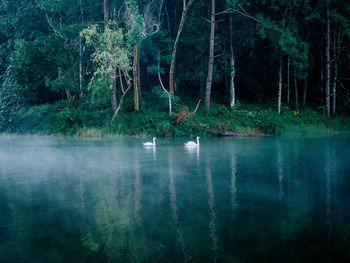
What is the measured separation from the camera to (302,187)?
11852 mm

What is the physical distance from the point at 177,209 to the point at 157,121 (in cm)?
2247

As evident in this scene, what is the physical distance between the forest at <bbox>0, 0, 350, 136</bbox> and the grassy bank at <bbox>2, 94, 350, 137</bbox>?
0.10 m

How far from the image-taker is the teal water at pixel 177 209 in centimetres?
683

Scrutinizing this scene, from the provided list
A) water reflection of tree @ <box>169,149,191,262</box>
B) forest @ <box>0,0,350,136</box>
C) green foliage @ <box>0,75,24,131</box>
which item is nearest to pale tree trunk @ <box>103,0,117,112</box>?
forest @ <box>0,0,350,136</box>

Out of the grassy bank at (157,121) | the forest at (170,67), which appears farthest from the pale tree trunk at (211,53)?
the grassy bank at (157,121)

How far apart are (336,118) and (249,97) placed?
12.0 metres

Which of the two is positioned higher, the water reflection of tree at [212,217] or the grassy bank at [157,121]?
the grassy bank at [157,121]

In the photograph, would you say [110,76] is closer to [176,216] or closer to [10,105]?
[10,105]

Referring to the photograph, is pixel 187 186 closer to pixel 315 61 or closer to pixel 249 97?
pixel 249 97

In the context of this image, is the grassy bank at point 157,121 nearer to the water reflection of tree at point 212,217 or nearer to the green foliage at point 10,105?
the green foliage at point 10,105

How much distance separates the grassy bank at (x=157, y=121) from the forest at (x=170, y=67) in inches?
4.0

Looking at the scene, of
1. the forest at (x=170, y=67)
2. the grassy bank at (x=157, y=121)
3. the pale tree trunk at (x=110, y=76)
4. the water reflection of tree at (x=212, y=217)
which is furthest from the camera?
the pale tree trunk at (x=110, y=76)

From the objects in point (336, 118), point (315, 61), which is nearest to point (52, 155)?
point (336, 118)

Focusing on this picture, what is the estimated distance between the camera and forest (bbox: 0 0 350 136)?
31359 mm
